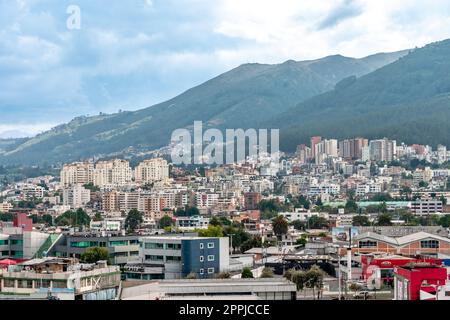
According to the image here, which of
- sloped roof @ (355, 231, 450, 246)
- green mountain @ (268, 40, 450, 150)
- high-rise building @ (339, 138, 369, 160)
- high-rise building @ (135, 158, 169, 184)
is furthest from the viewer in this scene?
green mountain @ (268, 40, 450, 150)

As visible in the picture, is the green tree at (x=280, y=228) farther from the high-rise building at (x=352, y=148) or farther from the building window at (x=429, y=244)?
the high-rise building at (x=352, y=148)

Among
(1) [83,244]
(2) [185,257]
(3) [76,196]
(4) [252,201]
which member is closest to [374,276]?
(2) [185,257]

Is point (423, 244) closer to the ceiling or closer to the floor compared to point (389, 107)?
closer to the floor

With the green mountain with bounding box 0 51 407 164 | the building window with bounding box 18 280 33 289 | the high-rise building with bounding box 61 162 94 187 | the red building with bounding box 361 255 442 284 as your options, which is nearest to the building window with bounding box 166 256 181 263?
the red building with bounding box 361 255 442 284

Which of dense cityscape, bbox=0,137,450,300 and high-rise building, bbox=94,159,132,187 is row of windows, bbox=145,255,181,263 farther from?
high-rise building, bbox=94,159,132,187

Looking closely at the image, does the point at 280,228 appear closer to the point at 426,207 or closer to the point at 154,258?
the point at 154,258

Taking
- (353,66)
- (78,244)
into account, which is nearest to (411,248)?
(78,244)
